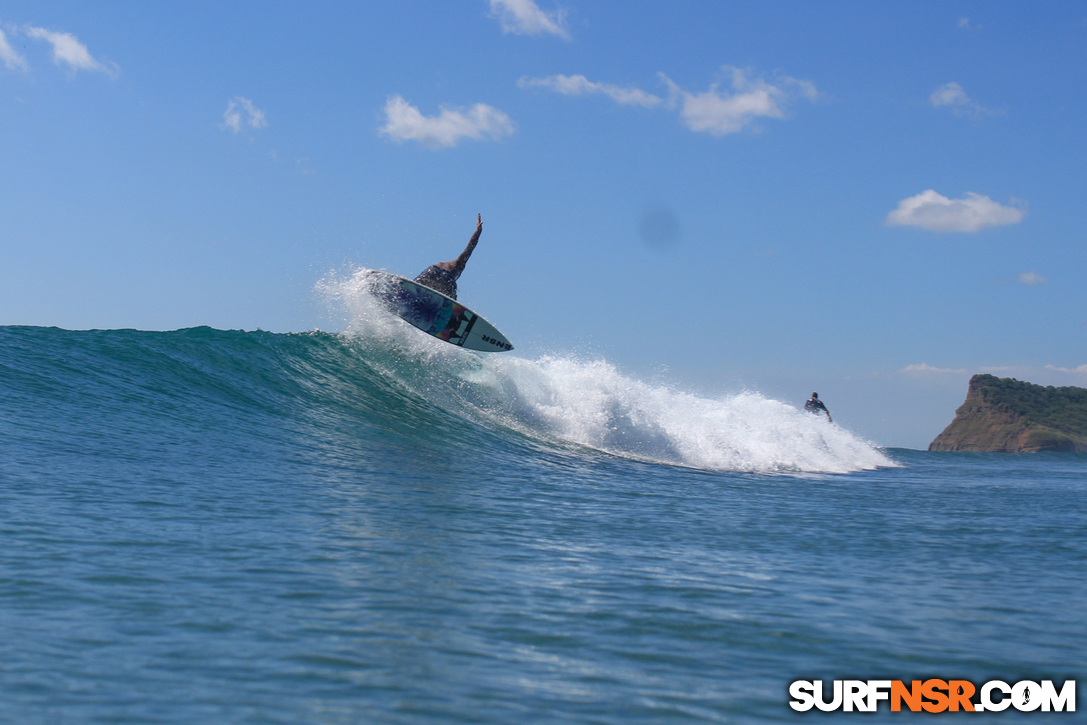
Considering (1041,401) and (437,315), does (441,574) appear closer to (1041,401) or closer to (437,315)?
(437,315)

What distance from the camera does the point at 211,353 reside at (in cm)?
1495

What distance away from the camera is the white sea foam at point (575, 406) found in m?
15.0

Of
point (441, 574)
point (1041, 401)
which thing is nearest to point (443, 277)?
point (441, 574)

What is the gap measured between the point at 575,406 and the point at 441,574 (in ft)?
36.0

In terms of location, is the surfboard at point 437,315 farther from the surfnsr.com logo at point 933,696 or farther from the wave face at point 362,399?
the surfnsr.com logo at point 933,696

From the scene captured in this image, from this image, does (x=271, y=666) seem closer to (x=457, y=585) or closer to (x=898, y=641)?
(x=457, y=585)

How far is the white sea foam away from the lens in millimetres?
15016

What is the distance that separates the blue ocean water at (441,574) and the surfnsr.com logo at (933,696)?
0.10 meters

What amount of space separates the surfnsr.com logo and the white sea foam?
10.3 meters

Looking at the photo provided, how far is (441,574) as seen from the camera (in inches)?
197

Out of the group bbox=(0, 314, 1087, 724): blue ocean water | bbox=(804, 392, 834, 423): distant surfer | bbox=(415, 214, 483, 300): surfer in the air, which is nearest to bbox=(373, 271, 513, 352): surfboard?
bbox=(415, 214, 483, 300): surfer in the air

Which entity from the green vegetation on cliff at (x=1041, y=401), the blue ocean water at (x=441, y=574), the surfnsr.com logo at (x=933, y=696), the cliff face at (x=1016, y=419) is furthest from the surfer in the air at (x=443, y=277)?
the green vegetation on cliff at (x=1041, y=401)

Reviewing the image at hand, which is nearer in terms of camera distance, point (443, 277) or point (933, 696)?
point (933, 696)

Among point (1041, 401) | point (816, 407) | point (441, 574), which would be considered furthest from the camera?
point (1041, 401)
